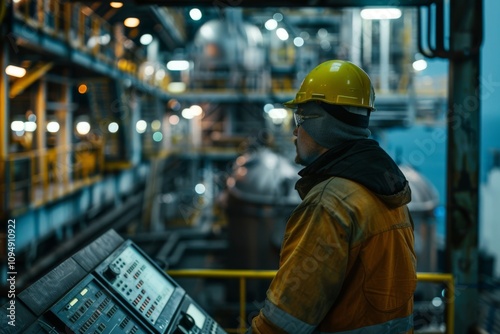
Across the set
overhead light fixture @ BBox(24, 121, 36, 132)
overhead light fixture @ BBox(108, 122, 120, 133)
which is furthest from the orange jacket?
overhead light fixture @ BBox(108, 122, 120, 133)

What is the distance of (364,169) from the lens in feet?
6.23

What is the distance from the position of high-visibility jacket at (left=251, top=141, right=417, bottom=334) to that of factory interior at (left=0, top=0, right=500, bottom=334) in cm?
86

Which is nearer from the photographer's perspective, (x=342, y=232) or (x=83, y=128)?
(x=342, y=232)

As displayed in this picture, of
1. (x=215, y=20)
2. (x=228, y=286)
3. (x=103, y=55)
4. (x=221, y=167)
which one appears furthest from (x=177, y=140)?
(x=228, y=286)

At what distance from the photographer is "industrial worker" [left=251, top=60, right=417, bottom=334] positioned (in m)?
1.77

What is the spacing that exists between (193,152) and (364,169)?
2150cm

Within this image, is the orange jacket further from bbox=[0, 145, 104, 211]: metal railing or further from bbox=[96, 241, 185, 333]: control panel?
bbox=[0, 145, 104, 211]: metal railing

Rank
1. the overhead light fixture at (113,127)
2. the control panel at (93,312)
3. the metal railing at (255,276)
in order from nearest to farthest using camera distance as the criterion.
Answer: the control panel at (93,312) < the metal railing at (255,276) < the overhead light fixture at (113,127)

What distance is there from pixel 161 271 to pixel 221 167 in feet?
74.6

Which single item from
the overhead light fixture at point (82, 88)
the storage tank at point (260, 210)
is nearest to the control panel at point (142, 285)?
the storage tank at point (260, 210)

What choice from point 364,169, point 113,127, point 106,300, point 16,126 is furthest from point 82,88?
point 364,169

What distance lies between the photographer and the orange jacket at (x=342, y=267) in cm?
176

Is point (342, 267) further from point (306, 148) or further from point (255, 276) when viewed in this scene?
point (255, 276)

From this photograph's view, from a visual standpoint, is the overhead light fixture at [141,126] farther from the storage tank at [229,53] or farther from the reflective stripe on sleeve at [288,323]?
the reflective stripe on sleeve at [288,323]
